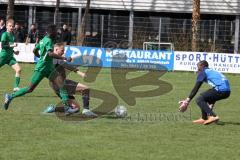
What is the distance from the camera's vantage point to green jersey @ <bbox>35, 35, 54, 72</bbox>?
13039 mm

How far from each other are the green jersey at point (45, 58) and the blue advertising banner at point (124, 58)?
1613 cm

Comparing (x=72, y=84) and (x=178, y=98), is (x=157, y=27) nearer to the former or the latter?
(x=178, y=98)

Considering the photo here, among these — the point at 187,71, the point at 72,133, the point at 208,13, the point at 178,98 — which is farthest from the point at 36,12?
the point at 72,133

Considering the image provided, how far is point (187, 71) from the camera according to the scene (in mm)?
29328

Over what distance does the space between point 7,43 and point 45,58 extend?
4.54 meters

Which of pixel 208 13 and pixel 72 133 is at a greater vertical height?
pixel 208 13

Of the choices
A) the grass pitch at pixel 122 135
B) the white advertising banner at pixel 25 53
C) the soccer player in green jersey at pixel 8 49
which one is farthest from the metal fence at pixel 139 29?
the grass pitch at pixel 122 135

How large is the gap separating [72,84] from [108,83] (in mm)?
9072

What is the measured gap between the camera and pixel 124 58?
2986 cm

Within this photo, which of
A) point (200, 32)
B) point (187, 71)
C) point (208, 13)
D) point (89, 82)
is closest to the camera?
point (89, 82)

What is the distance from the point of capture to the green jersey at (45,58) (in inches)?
513

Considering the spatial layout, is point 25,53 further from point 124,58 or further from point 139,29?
point 139,29

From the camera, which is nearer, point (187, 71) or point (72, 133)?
point (72, 133)

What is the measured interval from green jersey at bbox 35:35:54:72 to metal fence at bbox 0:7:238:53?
21.4 m
